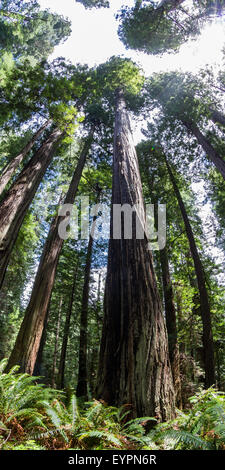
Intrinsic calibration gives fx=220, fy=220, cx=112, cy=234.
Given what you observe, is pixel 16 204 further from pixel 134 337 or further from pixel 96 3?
pixel 96 3

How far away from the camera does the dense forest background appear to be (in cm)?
169

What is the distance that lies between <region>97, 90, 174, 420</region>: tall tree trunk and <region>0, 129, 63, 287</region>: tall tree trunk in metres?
1.75

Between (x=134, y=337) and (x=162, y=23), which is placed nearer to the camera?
(x=134, y=337)

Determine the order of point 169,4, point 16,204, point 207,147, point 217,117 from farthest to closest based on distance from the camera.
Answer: point 217,117 → point 207,147 → point 169,4 → point 16,204

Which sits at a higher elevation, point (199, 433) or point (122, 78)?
point (122, 78)

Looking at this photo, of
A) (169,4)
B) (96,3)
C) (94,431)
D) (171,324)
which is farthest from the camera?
(96,3)

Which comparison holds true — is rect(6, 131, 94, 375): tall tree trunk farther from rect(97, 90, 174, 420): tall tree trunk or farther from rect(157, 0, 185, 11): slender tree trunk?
rect(157, 0, 185, 11): slender tree trunk

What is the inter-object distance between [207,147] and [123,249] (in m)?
7.77

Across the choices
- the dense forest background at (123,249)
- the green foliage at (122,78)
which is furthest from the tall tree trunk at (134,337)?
the green foliage at (122,78)

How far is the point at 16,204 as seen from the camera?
412cm

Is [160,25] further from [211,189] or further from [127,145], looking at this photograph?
[127,145]

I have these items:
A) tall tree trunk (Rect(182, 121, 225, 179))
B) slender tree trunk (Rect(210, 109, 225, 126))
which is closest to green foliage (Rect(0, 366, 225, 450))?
tall tree trunk (Rect(182, 121, 225, 179))

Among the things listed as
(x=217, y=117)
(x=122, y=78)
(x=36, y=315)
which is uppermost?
(x=122, y=78)

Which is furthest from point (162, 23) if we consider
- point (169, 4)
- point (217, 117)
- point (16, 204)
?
point (16, 204)
